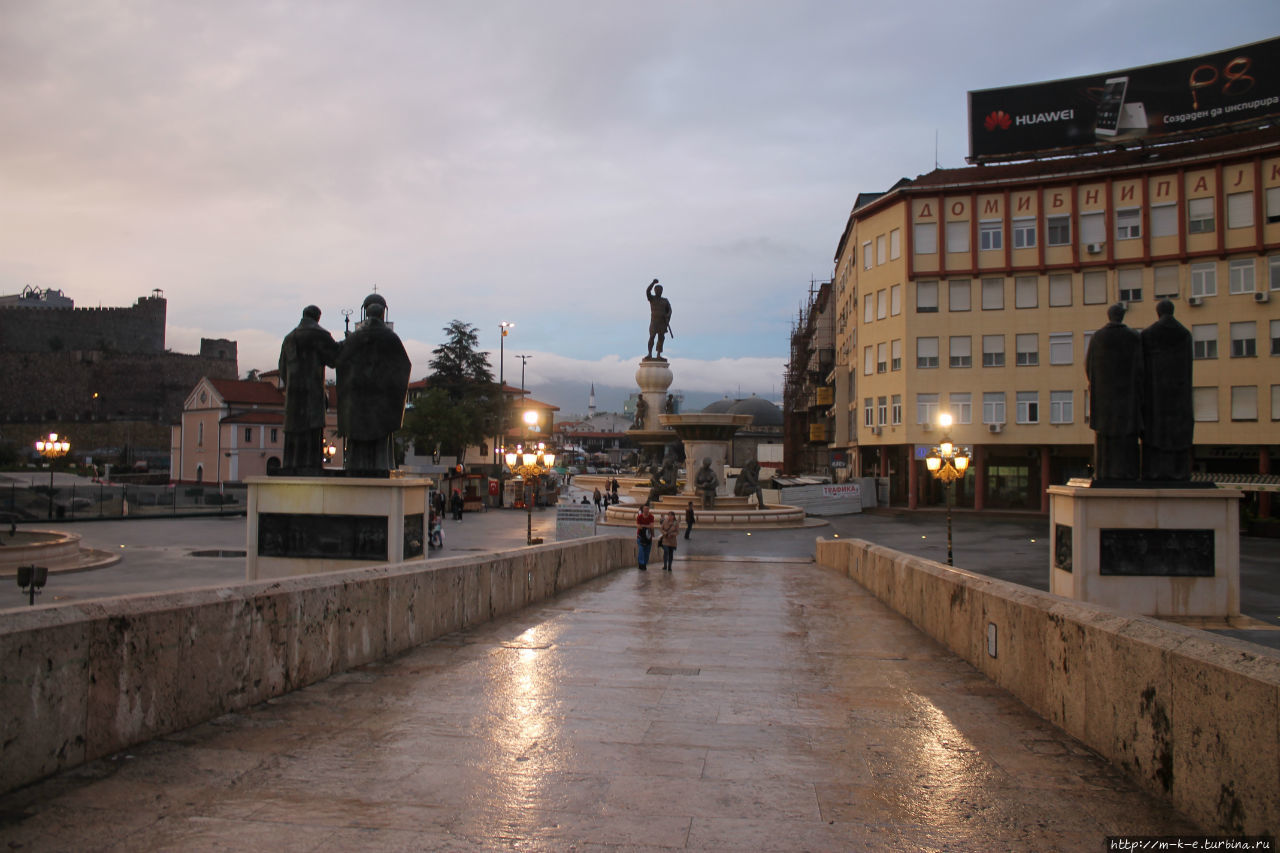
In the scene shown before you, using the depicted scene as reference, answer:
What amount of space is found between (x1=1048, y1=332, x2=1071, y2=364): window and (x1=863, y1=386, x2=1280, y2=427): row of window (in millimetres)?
1556

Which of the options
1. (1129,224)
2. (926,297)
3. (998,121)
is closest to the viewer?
(1129,224)

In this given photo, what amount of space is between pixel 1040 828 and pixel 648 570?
53.9 ft

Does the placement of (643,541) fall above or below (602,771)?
below

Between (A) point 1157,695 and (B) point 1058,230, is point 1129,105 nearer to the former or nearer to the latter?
(B) point 1058,230

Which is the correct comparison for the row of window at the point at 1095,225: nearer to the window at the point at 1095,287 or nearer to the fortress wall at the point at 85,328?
the window at the point at 1095,287

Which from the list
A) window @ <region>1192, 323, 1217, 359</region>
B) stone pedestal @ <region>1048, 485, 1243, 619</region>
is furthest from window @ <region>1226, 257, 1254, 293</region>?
stone pedestal @ <region>1048, 485, 1243, 619</region>

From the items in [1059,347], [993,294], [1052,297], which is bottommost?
[1059,347]

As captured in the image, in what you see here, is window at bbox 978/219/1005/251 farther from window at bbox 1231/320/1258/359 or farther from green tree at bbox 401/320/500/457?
green tree at bbox 401/320/500/457

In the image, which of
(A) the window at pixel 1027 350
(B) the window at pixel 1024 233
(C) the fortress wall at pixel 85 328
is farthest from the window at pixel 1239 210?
(C) the fortress wall at pixel 85 328

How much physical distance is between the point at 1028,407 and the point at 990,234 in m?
8.38

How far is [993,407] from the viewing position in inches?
1670

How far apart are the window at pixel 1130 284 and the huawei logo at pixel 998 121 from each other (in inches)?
369

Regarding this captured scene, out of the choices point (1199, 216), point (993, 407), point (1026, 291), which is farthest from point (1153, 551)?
point (1199, 216)

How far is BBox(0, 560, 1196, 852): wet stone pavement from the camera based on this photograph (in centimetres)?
343
